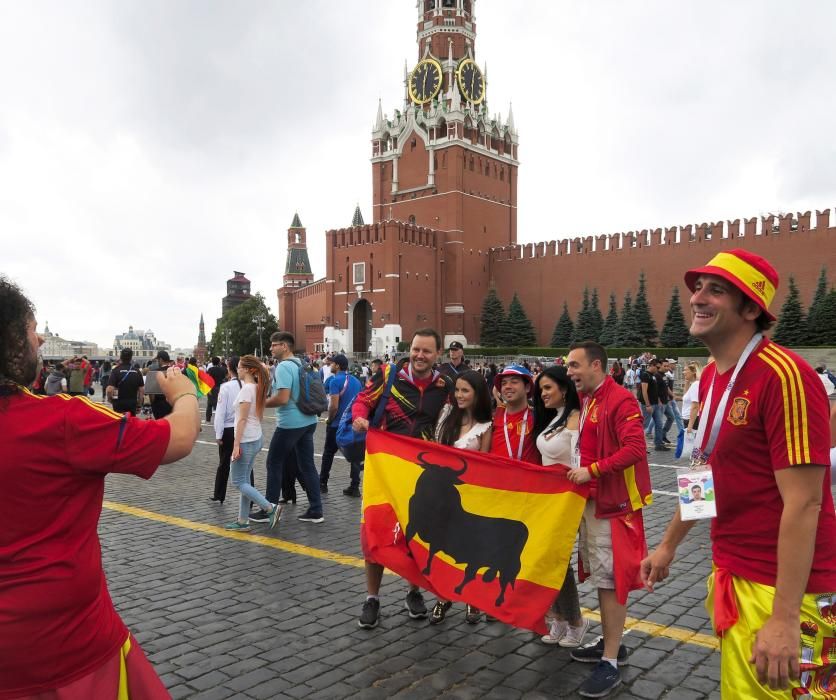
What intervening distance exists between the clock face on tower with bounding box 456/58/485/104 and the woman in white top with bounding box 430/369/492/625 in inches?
2146

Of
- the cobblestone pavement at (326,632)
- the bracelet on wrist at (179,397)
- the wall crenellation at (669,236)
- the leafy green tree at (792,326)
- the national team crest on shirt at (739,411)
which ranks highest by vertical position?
the wall crenellation at (669,236)

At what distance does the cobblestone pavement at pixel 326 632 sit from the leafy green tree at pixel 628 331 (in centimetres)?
3540

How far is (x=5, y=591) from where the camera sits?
5.14 ft

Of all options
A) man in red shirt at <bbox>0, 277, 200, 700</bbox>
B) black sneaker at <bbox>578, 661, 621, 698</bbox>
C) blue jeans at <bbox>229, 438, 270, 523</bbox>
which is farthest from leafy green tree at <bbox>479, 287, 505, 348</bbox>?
man in red shirt at <bbox>0, 277, 200, 700</bbox>

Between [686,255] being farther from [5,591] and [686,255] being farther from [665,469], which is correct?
[5,591]

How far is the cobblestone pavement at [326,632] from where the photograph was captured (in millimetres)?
3105

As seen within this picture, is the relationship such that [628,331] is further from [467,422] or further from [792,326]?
[467,422]

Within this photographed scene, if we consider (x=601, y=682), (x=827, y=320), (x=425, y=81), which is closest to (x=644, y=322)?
(x=827, y=320)

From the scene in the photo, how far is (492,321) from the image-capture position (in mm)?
48375

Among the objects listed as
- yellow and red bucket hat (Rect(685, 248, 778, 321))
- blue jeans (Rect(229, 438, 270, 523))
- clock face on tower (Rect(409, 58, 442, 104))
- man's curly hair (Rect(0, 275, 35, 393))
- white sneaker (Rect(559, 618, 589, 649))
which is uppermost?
clock face on tower (Rect(409, 58, 442, 104))

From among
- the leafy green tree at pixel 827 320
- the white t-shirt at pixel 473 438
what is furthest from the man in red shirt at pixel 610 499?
the leafy green tree at pixel 827 320

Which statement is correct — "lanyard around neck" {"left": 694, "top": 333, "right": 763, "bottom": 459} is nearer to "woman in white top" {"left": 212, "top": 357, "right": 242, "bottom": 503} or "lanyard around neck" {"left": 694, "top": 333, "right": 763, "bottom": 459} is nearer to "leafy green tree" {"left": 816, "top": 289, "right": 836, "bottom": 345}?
"woman in white top" {"left": 212, "top": 357, "right": 242, "bottom": 503}

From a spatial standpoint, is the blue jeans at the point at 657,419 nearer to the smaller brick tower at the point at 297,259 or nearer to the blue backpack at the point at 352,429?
the blue backpack at the point at 352,429

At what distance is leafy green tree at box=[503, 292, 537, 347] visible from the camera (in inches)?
1866
